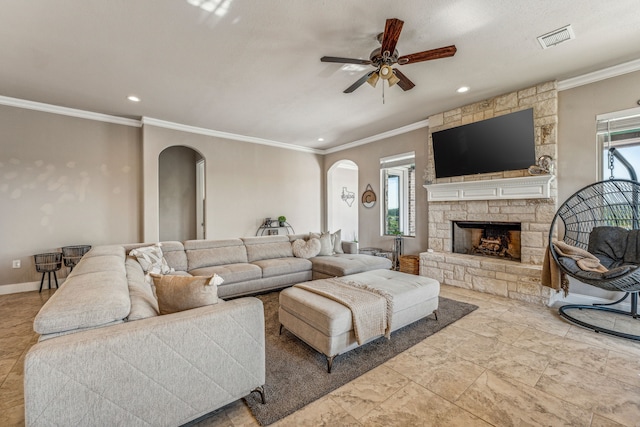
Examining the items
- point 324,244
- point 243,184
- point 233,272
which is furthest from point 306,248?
point 243,184

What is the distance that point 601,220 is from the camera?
125 inches

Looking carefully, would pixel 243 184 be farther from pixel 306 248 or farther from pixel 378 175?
pixel 378 175

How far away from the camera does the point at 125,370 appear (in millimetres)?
1208

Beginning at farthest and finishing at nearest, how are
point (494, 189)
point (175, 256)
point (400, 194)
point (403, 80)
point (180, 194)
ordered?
point (400, 194) → point (180, 194) → point (494, 189) → point (175, 256) → point (403, 80)

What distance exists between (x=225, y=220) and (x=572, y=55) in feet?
18.6

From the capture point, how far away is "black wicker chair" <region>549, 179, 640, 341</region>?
2572 millimetres

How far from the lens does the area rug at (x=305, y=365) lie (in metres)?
1.68

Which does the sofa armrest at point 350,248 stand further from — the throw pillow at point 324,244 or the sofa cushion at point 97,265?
the sofa cushion at point 97,265

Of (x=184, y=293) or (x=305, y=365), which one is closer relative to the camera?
(x=184, y=293)

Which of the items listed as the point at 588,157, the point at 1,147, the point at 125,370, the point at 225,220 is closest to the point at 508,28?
the point at 588,157

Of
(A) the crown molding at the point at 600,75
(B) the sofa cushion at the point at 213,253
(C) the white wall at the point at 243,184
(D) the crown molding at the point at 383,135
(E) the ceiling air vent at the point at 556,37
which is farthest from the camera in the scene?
(D) the crown molding at the point at 383,135

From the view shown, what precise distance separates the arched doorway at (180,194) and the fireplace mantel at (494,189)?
498 cm

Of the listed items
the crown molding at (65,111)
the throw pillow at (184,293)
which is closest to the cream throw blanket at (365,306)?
the throw pillow at (184,293)

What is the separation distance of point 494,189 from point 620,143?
52.8 inches
